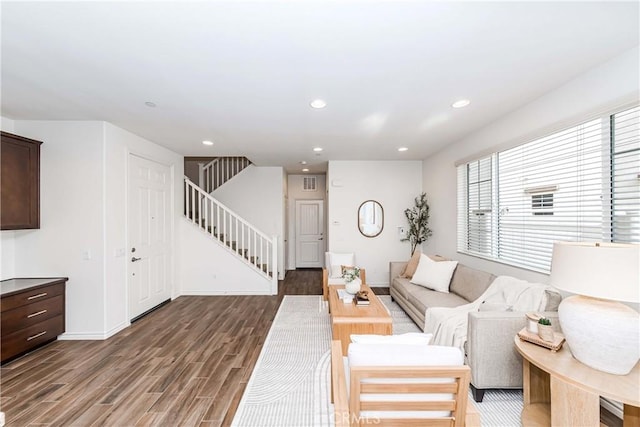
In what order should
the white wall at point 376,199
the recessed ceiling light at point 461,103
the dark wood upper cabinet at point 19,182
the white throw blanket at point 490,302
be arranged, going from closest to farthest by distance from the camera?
1. the white throw blanket at point 490,302
2. the recessed ceiling light at point 461,103
3. the dark wood upper cabinet at point 19,182
4. the white wall at point 376,199

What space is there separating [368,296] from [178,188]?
4.05m

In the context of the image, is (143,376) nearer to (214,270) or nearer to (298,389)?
(298,389)

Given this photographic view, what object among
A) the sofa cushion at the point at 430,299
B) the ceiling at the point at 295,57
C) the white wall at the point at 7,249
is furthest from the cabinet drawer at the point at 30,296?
the sofa cushion at the point at 430,299

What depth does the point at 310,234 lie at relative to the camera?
8.21 metres

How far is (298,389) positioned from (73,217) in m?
3.37

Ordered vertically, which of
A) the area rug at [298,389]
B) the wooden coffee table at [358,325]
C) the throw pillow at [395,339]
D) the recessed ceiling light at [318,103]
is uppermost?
the recessed ceiling light at [318,103]

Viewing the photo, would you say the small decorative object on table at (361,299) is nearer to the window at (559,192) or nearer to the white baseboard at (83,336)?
the window at (559,192)

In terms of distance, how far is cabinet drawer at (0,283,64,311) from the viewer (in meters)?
2.76

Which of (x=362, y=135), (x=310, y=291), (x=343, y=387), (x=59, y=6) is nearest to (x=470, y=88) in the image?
(x=362, y=135)

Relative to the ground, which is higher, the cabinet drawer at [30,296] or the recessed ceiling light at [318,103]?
the recessed ceiling light at [318,103]

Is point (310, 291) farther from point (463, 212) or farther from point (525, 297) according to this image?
point (525, 297)

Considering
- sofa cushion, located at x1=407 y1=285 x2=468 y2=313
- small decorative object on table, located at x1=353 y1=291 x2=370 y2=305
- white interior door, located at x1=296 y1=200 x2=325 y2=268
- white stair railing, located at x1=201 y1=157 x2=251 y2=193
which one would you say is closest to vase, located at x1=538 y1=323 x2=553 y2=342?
sofa cushion, located at x1=407 y1=285 x2=468 y2=313

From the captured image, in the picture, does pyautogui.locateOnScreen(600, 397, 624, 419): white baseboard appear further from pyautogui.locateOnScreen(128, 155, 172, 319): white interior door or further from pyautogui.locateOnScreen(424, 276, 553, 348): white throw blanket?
pyautogui.locateOnScreen(128, 155, 172, 319): white interior door

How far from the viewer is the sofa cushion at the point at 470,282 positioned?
3.21 meters
